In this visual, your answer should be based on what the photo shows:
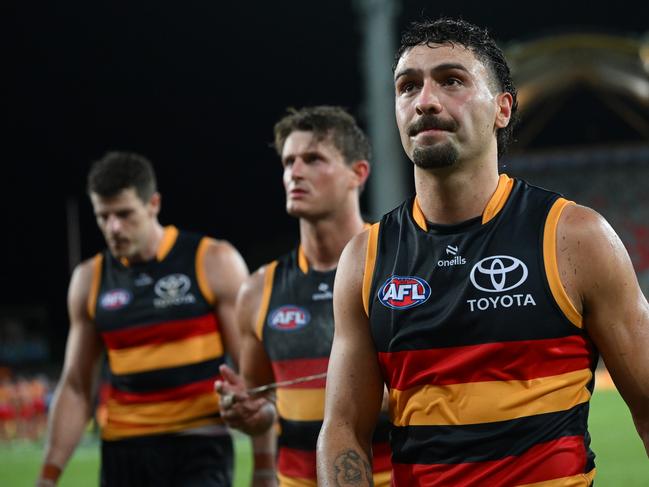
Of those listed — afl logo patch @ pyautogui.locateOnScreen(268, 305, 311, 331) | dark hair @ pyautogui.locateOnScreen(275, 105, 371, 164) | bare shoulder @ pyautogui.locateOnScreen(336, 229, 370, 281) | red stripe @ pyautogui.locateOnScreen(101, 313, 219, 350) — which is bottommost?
red stripe @ pyautogui.locateOnScreen(101, 313, 219, 350)

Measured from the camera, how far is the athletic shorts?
512cm

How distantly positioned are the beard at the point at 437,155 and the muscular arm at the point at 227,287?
2.54 metres

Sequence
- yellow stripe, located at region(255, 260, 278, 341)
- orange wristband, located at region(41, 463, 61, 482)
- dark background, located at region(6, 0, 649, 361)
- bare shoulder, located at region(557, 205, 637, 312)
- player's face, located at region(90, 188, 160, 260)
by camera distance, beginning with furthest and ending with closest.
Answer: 1. dark background, located at region(6, 0, 649, 361)
2. player's face, located at region(90, 188, 160, 260)
3. orange wristband, located at region(41, 463, 61, 482)
4. yellow stripe, located at region(255, 260, 278, 341)
5. bare shoulder, located at region(557, 205, 637, 312)

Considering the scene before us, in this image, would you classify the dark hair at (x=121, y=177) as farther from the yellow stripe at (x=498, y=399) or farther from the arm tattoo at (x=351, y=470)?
the yellow stripe at (x=498, y=399)

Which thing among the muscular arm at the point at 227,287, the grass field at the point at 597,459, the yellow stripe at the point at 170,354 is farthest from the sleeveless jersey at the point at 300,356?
the grass field at the point at 597,459

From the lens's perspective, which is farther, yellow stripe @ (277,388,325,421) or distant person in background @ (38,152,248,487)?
distant person in background @ (38,152,248,487)

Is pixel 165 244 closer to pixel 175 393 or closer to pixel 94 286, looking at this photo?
pixel 94 286

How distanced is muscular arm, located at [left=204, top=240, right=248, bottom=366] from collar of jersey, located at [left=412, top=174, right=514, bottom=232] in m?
2.34

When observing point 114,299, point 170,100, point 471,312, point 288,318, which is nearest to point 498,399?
point 471,312

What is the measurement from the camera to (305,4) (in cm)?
1992

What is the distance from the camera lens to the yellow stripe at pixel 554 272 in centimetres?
256

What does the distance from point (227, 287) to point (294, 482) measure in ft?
4.63

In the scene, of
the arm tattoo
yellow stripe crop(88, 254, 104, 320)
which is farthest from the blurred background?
the arm tattoo

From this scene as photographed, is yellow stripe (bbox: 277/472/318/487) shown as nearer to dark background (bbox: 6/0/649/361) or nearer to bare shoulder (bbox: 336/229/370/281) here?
bare shoulder (bbox: 336/229/370/281)
